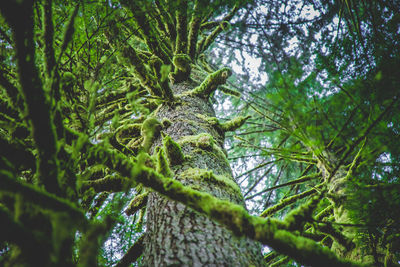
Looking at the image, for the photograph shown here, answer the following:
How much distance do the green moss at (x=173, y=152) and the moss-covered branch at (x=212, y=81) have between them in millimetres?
1821

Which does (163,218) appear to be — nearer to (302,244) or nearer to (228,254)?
(228,254)

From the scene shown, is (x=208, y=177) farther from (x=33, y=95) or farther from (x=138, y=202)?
(x=33, y=95)

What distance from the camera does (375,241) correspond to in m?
1.91

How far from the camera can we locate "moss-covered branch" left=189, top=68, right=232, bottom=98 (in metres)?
3.48

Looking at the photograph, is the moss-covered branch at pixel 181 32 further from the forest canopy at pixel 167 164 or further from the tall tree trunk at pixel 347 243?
the tall tree trunk at pixel 347 243

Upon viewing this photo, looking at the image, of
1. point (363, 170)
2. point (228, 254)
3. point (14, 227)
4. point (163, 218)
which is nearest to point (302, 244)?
point (228, 254)

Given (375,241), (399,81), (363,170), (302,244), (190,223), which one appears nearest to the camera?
(302,244)

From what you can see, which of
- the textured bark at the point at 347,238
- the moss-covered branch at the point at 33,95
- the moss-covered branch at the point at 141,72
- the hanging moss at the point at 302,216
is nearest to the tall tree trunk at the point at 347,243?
the textured bark at the point at 347,238

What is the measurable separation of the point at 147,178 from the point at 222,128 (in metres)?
2.06

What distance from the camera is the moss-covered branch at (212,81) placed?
348cm

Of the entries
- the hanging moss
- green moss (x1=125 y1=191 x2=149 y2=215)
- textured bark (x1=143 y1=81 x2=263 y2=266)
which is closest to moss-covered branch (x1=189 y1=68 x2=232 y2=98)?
textured bark (x1=143 y1=81 x2=263 y2=266)

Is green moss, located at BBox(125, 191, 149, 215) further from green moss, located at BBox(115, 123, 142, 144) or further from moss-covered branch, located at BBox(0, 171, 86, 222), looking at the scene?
moss-covered branch, located at BBox(0, 171, 86, 222)

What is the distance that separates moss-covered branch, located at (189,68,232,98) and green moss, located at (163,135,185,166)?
1821 millimetres

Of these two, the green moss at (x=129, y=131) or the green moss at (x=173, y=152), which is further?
the green moss at (x=129, y=131)
